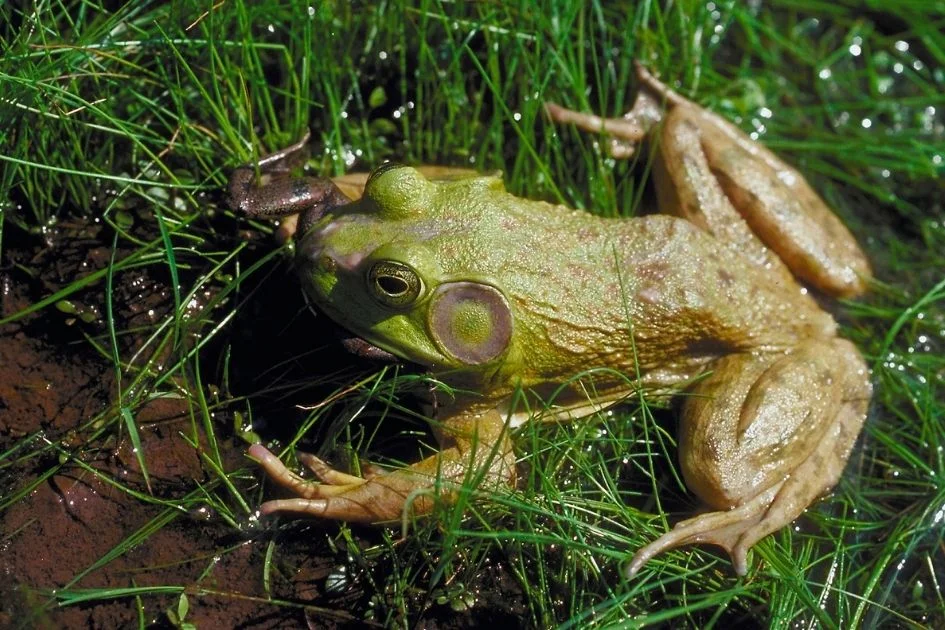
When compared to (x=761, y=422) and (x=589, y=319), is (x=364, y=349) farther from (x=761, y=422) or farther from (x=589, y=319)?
(x=761, y=422)

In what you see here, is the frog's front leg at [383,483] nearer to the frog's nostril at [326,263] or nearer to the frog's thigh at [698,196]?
the frog's nostril at [326,263]

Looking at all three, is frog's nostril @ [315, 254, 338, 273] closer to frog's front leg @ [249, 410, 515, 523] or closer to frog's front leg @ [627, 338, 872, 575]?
frog's front leg @ [249, 410, 515, 523]

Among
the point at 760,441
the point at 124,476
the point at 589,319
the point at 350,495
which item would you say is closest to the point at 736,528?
the point at 760,441

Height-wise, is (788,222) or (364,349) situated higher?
(788,222)

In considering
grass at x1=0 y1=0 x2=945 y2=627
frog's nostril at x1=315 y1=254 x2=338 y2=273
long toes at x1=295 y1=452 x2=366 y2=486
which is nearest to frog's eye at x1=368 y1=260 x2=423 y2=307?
frog's nostril at x1=315 y1=254 x2=338 y2=273

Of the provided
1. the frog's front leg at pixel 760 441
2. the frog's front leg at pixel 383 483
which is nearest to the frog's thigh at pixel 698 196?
the frog's front leg at pixel 760 441

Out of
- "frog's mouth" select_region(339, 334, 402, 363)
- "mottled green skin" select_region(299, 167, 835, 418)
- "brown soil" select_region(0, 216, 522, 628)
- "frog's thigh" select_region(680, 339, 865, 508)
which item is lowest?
"brown soil" select_region(0, 216, 522, 628)

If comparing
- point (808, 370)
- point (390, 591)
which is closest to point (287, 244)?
point (390, 591)
